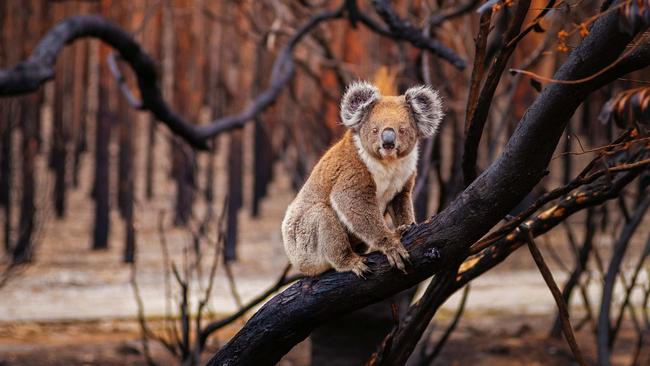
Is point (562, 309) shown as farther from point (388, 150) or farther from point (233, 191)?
point (233, 191)

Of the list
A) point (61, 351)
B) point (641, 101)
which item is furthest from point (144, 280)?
point (641, 101)

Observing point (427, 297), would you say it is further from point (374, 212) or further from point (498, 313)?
point (498, 313)

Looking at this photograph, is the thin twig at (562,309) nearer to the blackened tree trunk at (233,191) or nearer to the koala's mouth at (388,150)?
the koala's mouth at (388,150)

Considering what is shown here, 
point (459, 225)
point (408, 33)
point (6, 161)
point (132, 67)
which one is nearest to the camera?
point (459, 225)

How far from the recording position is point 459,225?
8.73 feet

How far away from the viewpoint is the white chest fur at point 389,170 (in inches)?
118

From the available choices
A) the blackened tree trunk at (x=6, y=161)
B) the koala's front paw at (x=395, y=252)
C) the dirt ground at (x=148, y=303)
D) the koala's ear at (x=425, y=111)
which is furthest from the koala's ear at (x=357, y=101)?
the blackened tree trunk at (x=6, y=161)

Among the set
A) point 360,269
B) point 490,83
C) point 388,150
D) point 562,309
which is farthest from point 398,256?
point 562,309

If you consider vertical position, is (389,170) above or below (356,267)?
above

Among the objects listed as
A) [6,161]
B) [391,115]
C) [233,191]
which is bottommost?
[391,115]

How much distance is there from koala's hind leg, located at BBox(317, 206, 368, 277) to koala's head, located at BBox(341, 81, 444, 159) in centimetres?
28

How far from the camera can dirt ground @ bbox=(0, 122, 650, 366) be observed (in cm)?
726

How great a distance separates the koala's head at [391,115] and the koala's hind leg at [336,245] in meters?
0.28

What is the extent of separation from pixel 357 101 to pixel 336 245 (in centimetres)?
47
